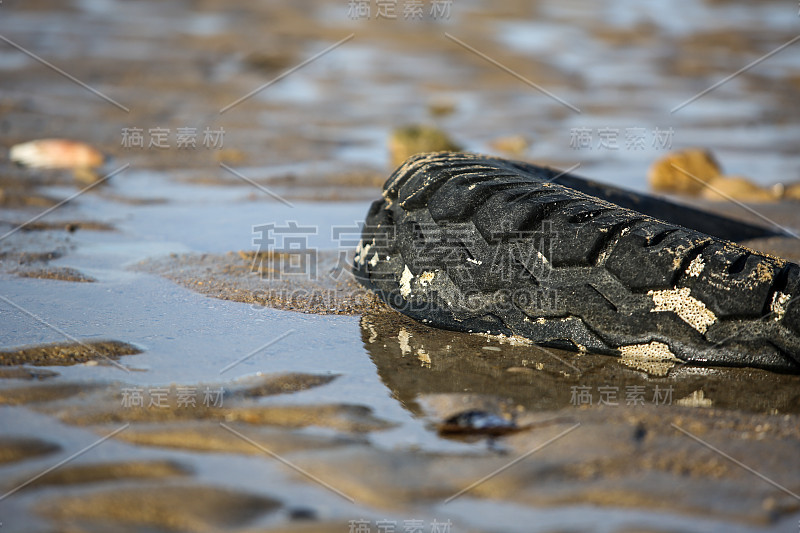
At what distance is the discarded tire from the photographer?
2125 millimetres

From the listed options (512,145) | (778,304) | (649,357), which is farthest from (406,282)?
(512,145)

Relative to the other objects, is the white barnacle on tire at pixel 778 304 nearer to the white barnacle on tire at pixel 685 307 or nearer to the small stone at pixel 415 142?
the white barnacle on tire at pixel 685 307

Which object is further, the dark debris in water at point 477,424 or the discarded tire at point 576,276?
the discarded tire at point 576,276

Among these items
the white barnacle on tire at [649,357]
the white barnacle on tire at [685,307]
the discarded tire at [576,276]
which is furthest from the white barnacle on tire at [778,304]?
the white barnacle on tire at [649,357]

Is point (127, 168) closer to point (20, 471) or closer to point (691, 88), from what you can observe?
point (20, 471)

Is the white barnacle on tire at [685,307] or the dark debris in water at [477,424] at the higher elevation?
the white barnacle on tire at [685,307]

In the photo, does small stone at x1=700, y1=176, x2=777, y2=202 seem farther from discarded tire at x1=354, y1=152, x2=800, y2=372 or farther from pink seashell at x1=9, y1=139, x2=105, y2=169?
pink seashell at x1=9, y1=139, x2=105, y2=169

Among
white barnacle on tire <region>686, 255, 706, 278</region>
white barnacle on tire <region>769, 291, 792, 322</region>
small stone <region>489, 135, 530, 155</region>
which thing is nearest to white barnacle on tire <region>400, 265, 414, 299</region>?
white barnacle on tire <region>686, 255, 706, 278</region>

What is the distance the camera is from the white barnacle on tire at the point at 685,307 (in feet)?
7.00

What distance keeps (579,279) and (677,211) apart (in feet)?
4.38

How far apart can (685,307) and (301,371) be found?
1019mm

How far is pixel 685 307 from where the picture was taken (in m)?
2.14

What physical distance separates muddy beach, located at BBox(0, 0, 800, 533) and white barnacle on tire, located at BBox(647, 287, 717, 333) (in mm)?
136

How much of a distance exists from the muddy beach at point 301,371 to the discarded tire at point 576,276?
0.25 feet
